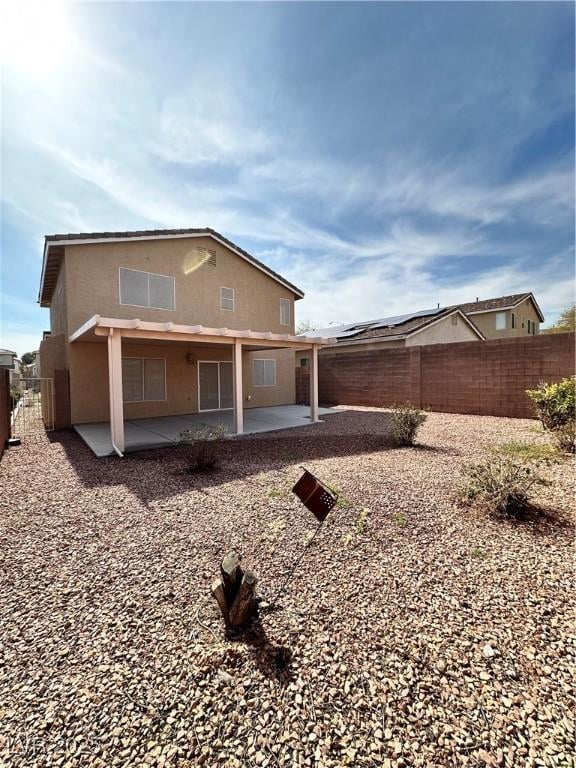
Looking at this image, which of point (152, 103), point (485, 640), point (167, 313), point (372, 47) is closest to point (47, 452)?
point (167, 313)

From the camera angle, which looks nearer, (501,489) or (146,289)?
(501,489)

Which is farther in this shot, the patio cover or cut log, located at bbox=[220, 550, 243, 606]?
the patio cover

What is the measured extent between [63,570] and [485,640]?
3611 mm

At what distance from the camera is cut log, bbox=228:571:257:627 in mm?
2461

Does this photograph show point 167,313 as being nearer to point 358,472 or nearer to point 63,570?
point 358,472

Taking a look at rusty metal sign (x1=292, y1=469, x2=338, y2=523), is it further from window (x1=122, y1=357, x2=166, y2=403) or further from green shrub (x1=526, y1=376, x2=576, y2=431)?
window (x1=122, y1=357, x2=166, y2=403)

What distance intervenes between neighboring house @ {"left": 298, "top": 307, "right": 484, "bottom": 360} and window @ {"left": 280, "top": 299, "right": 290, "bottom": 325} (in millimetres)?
4190

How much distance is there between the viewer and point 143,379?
12.5 m

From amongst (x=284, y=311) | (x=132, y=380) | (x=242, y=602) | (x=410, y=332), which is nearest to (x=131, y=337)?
(x=132, y=380)

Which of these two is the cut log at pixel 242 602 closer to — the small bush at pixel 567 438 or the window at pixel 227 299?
the small bush at pixel 567 438

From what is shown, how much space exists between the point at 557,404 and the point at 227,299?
11.8 m

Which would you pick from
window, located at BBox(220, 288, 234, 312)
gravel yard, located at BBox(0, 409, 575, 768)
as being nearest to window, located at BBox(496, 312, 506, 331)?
window, located at BBox(220, 288, 234, 312)

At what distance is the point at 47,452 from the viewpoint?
7.98 metres

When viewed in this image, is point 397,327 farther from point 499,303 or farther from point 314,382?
point 499,303
